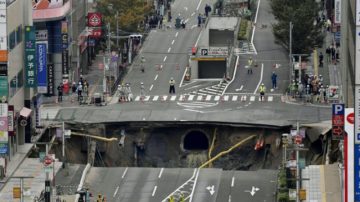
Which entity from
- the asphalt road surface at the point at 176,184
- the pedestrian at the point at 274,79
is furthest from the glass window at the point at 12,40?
the pedestrian at the point at 274,79

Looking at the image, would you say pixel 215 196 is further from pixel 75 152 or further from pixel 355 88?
pixel 355 88

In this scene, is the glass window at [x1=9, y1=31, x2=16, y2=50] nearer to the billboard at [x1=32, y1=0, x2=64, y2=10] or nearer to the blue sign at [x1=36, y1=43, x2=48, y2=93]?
the blue sign at [x1=36, y1=43, x2=48, y2=93]

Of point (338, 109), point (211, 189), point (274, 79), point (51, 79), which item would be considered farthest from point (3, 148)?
point (274, 79)

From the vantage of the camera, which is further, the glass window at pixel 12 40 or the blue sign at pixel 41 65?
the blue sign at pixel 41 65

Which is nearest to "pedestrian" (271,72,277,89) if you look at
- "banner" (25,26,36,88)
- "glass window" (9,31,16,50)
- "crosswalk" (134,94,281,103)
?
"crosswalk" (134,94,281,103)

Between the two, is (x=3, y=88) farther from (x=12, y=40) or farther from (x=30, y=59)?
(x=30, y=59)

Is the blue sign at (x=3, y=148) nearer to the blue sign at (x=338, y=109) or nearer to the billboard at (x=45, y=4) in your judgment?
the blue sign at (x=338, y=109)
